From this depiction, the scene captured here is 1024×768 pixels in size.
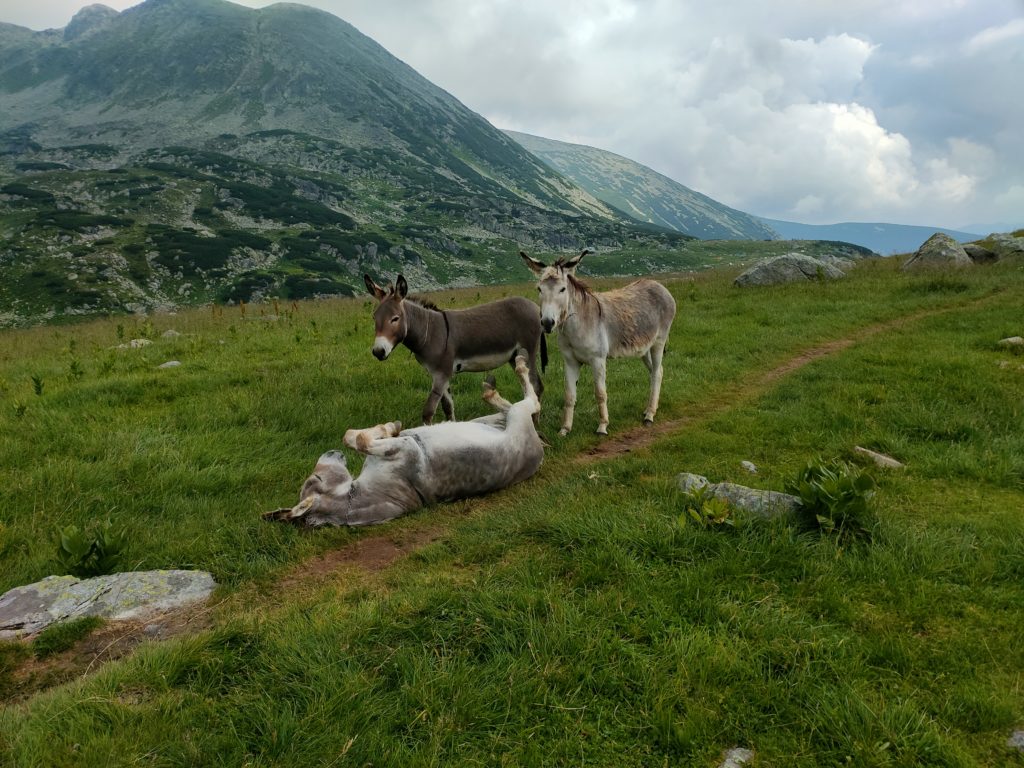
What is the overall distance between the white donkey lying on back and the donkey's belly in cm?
226

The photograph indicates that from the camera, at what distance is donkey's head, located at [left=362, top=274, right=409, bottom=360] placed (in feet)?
26.2

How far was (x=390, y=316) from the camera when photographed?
8188mm

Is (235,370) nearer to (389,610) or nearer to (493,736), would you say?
(389,610)

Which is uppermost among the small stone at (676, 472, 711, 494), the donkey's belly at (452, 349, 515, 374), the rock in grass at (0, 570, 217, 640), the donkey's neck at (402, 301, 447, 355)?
the donkey's neck at (402, 301, 447, 355)

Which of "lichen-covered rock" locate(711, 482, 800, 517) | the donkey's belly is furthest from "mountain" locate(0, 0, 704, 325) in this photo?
"lichen-covered rock" locate(711, 482, 800, 517)

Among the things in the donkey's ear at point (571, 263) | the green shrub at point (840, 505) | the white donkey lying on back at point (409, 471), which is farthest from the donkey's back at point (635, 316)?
the green shrub at point (840, 505)

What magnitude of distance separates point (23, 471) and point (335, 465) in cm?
403

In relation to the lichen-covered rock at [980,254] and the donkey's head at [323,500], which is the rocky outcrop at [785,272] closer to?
the lichen-covered rock at [980,254]

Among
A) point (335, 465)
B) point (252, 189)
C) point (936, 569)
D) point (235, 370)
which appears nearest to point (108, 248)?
point (252, 189)

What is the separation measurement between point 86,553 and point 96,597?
2.14 feet

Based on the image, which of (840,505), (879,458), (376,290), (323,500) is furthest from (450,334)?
(879,458)

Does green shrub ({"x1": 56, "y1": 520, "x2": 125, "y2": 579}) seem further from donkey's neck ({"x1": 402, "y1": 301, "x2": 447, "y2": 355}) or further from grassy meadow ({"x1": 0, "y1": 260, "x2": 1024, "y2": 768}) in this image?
donkey's neck ({"x1": 402, "y1": 301, "x2": 447, "y2": 355})

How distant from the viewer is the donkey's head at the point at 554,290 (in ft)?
27.9

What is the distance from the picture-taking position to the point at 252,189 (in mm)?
126750
